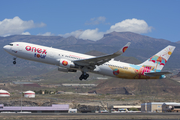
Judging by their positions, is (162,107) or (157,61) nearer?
(157,61)

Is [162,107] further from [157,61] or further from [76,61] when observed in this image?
[76,61]

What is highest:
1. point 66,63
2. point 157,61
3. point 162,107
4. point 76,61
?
point 157,61

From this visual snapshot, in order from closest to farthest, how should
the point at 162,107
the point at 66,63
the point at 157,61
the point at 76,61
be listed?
the point at 66,63
the point at 76,61
the point at 157,61
the point at 162,107

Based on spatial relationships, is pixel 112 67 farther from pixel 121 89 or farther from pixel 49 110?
pixel 121 89

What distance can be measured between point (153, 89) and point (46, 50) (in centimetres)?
10640

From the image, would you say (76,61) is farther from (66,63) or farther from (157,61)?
(157,61)

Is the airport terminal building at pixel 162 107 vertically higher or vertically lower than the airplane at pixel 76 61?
lower

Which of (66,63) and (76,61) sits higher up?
(76,61)

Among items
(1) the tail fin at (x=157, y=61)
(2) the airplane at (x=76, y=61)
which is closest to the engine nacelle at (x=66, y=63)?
(2) the airplane at (x=76, y=61)

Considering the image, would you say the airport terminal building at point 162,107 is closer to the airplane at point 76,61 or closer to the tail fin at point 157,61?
the tail fin at point 157,61

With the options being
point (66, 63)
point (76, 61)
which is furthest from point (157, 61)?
point (66, 63)

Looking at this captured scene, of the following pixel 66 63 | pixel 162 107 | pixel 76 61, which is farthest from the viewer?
pixel 162 107

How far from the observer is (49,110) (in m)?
80.9

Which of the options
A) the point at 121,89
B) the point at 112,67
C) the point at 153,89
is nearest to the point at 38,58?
the point at 112,67
